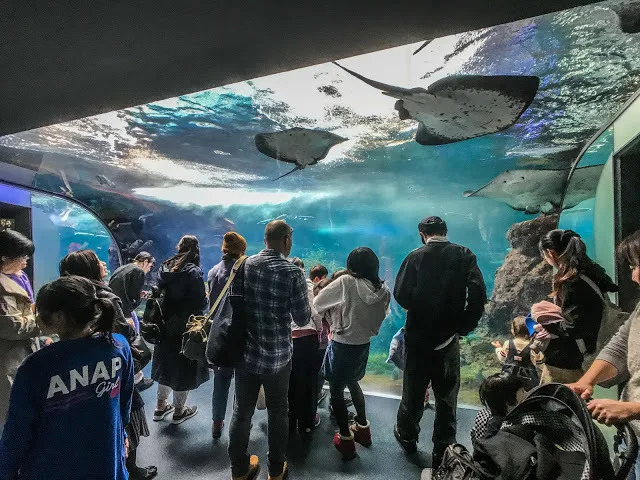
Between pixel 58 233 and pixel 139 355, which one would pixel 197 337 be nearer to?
pixel 139 355

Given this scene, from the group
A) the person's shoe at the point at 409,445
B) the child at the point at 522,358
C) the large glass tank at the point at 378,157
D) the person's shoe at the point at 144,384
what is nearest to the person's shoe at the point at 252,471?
the person's shoe at the point at 409,445

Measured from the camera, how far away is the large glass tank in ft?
6.96

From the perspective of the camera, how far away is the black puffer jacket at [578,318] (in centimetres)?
200

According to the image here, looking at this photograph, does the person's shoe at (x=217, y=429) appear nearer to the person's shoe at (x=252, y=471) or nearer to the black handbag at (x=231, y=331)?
the person's shoe at (x=252, y=471)

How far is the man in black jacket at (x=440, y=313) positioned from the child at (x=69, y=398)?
206 cm

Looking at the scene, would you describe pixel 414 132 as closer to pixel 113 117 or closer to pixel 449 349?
pixel 449 349

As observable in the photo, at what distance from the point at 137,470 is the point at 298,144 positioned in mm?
3141

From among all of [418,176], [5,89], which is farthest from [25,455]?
[418,176]

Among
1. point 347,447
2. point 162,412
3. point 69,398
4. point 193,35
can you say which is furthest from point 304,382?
point 193,35

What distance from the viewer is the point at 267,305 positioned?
A: 2.33 metres

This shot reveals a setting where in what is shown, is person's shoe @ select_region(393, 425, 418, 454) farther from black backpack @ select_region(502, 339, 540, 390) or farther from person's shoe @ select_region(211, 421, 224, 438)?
person's shoe @ select_region(211, 421, 224, 438)

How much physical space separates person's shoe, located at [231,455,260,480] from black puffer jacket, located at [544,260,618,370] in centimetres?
221

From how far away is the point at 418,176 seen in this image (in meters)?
4.34

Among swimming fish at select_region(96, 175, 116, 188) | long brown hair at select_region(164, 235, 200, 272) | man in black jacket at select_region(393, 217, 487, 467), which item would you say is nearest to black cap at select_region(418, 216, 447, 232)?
man in black jacket at select_region(393, 217, 487, 467)
